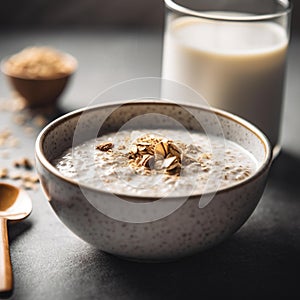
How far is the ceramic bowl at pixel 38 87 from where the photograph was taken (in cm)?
158

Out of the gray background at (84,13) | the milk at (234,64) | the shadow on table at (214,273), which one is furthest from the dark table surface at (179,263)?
the gray background at (84,13)

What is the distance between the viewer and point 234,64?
1.35 meters

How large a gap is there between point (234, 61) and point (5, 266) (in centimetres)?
65

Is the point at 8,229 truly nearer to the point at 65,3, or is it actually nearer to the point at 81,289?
the point at 81,289

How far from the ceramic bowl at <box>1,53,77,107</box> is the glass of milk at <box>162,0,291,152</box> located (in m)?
0.30

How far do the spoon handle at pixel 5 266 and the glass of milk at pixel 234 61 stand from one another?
0.54 meters

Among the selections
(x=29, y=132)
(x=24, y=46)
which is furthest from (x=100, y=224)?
(x=24, y=46)

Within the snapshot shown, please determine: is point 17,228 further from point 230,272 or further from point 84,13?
point 84,13

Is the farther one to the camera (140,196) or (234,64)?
(234,64)

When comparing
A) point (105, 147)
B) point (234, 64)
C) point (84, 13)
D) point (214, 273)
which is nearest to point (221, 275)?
point (214, 273)

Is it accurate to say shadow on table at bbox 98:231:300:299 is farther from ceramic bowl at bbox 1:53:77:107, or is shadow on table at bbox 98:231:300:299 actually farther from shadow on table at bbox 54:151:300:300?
ceramic bowl at bbox 1:53:77:107

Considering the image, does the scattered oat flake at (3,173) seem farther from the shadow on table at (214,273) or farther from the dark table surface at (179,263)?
the shadow on table at (214,273)

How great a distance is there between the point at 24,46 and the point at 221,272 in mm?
1140

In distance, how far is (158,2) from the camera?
7.10 feet
